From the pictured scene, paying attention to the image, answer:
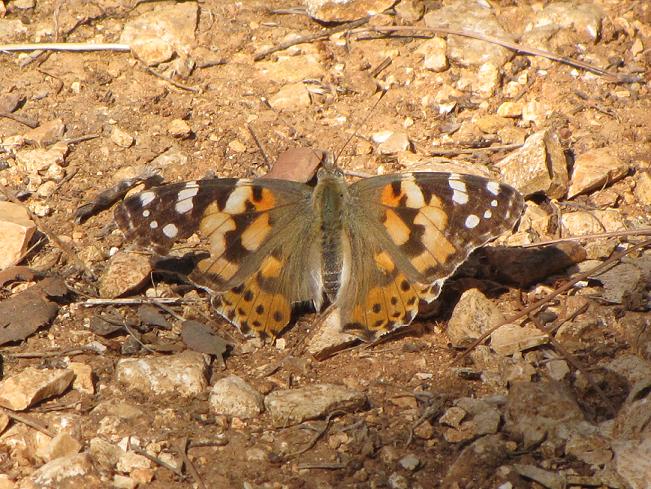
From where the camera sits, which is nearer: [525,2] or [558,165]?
[558,165]

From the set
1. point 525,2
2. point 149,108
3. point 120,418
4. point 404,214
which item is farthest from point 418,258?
point 525,2

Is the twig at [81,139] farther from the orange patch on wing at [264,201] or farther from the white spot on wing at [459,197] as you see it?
the white spot on wing at [459,197]

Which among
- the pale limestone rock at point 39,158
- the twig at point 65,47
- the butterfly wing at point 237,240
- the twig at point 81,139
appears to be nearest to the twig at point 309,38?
the twig at point 65,47

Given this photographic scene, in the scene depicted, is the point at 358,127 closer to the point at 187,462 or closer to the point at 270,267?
the point at 270,267

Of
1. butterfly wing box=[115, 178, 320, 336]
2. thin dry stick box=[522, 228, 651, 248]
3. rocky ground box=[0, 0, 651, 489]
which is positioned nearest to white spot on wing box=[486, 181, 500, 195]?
rocky ground box=[0, 0, 651, 489]

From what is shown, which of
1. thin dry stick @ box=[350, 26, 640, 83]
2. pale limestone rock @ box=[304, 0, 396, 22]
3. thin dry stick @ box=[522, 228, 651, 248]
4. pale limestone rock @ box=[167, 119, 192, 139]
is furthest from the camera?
pale limestone rock @ box=[304, 0, 396, 22]

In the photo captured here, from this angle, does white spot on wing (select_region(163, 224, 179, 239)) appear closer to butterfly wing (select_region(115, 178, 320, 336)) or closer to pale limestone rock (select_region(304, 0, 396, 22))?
butterfly wing (select_region(115, 178, 320, 336))

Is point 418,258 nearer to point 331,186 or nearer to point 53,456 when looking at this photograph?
point 331,186
